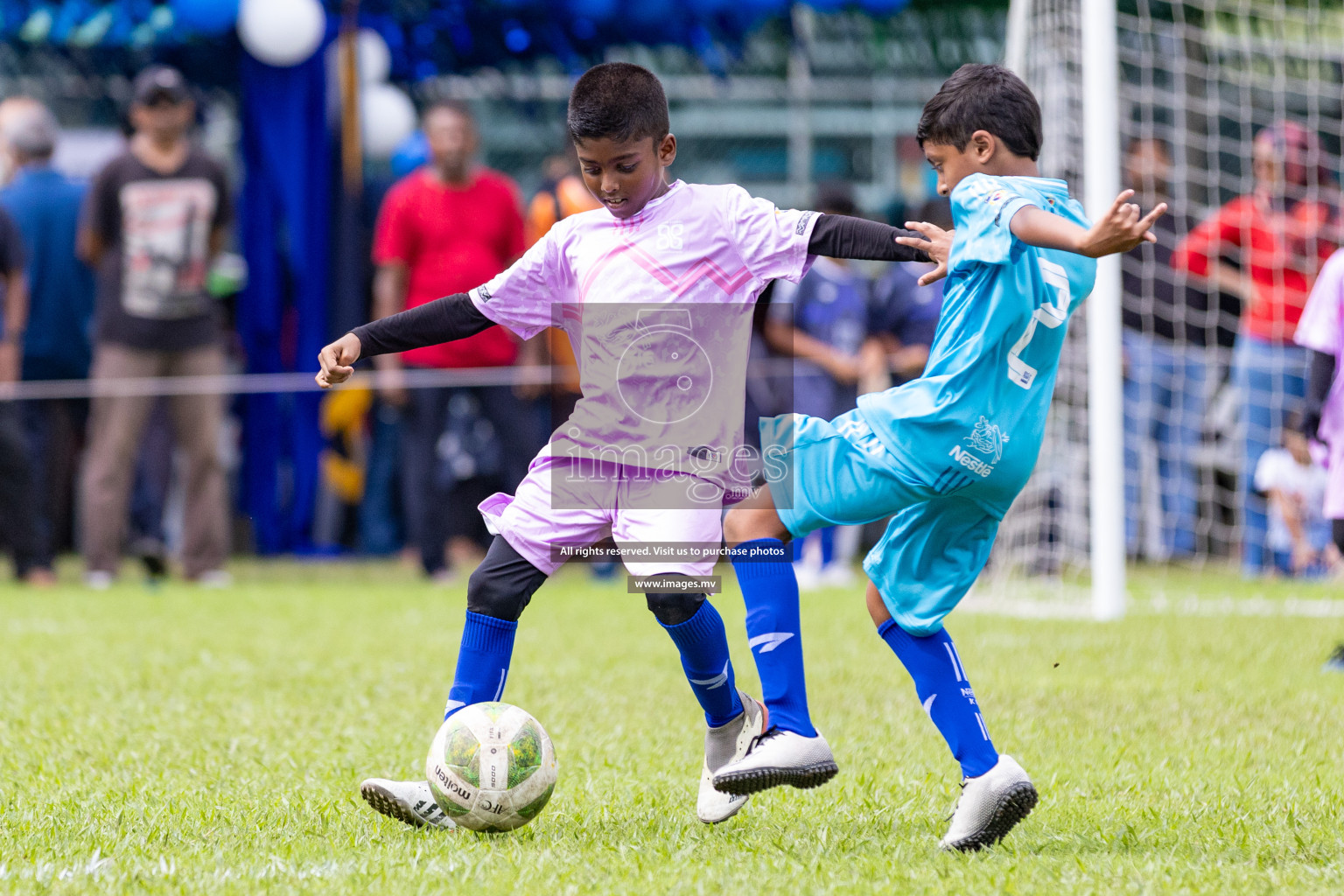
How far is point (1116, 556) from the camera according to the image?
7855mm

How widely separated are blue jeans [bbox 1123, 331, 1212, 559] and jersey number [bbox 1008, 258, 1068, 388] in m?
7.15

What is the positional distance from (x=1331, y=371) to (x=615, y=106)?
3781 millimetres

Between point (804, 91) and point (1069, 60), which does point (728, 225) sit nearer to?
point (1069, 60)

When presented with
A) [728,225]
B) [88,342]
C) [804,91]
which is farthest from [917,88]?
[728,225]

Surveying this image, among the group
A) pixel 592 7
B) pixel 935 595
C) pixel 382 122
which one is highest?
pixel 592 7

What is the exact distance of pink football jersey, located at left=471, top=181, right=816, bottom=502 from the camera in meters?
3.70

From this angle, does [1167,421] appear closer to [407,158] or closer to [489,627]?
[407,158]

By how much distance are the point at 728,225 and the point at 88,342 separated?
7859 mm

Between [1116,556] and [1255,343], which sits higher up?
[1255,343]

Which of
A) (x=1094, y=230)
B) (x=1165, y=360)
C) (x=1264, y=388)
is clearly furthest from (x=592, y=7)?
(x=1094, y=230)

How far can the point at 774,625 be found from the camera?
3652 mm

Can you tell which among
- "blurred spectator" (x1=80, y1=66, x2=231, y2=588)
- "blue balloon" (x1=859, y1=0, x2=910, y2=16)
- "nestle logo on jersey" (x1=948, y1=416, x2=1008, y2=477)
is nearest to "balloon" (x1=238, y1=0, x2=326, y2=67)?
"blurred spectator" (x1=80, y1=66, x2=231, y2=588)

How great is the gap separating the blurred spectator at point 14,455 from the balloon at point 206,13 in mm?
1759

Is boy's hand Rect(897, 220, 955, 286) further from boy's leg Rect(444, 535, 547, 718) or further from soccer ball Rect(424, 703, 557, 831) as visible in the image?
soccer ball Rect(424, 703, 557, 831)
